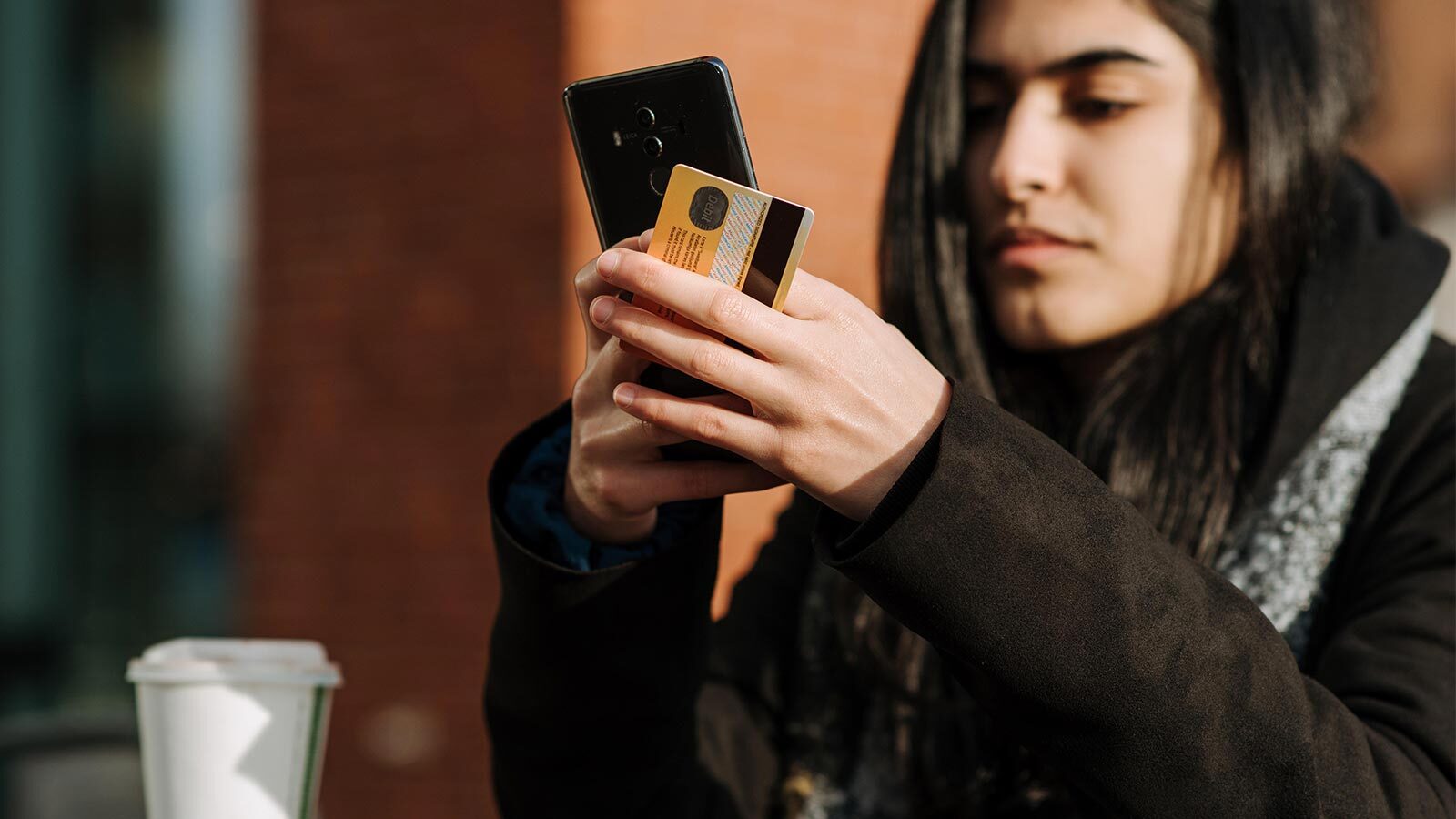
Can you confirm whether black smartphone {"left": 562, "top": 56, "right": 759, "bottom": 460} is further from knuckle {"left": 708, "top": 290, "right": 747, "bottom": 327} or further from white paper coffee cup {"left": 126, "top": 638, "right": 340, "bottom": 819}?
white paper coffee cup {"left": 126, "top": 638, "right": 340, "bottom": 819}

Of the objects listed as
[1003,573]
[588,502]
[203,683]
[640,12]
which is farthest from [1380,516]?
[640,12]

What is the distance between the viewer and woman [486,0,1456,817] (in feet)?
3.13

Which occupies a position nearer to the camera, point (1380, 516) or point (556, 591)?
point (556, 591)

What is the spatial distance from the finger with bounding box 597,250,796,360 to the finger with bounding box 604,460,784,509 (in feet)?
0.72

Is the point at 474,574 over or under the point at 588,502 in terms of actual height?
under

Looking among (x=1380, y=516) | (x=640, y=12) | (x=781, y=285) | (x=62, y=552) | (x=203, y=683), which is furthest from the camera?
(x=62, y=552)

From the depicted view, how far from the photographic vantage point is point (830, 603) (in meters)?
1.72

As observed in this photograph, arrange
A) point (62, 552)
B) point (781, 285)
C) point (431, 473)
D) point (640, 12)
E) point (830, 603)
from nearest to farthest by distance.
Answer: point (781, 285) → point (830, 603) → point (640, 12) → point (431, 473) → point (62, 552)

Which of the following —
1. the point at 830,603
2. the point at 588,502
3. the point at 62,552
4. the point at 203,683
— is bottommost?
the point at 62,552

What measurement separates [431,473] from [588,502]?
238 cm

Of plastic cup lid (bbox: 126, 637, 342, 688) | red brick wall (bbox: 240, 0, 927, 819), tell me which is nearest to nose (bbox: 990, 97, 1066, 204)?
plastic cup lid (bbox: 126, 637, 342, 688)

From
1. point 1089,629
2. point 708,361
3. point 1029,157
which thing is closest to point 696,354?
point 708,361

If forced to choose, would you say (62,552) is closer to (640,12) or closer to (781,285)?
(640,12)

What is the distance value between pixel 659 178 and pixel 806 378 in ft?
0.91
